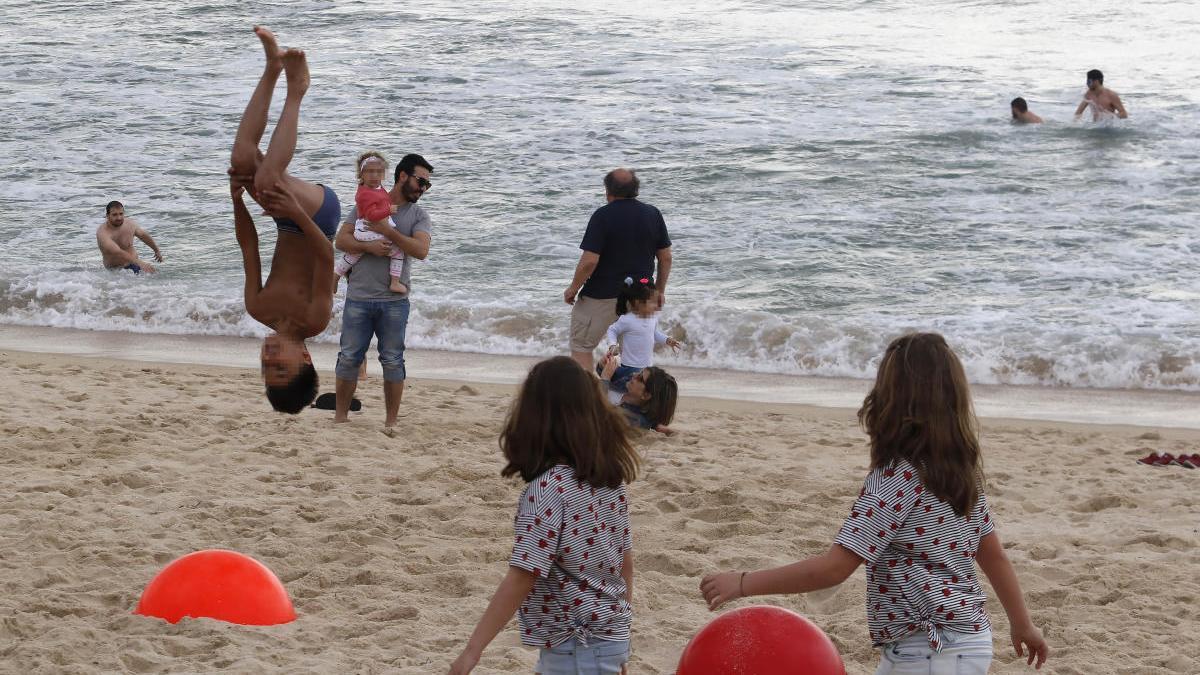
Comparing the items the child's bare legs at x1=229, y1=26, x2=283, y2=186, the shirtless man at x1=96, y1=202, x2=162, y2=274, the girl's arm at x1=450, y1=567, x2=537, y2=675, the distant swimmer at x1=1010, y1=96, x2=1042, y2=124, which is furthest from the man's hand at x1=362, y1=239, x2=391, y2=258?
the distant swimmer at x1=1010, y1=96, x2=1042, y2=124

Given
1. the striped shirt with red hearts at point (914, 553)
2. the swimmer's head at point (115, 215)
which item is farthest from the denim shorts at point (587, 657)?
the swimmer's head at point (115, 215)

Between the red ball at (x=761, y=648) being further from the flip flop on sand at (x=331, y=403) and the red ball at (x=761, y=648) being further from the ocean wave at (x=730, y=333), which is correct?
the ocean wave at (x=730, y=333)

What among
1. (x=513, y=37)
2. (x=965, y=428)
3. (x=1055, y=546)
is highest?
(x=513, y=37)

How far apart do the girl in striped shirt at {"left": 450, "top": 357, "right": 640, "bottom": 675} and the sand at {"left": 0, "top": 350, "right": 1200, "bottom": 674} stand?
1574 mm

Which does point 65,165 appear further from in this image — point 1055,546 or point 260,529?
point 1055,546

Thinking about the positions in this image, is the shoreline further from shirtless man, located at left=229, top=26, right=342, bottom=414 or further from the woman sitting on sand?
shirtless man, located at left=229, top=26, right=342, bottom=414

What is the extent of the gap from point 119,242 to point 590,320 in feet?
26.9

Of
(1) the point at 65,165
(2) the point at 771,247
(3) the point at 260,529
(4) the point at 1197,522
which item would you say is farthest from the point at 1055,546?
(1) the point at 65,165

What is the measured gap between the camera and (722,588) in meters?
3.28

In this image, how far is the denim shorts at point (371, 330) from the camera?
8273 millimetres

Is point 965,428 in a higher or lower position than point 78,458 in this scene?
higher

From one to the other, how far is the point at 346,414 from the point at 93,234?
363 inches

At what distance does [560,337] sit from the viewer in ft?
40.9

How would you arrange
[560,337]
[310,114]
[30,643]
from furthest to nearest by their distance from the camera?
1. [310,114]
2. [560,337]
3. [30,643]
